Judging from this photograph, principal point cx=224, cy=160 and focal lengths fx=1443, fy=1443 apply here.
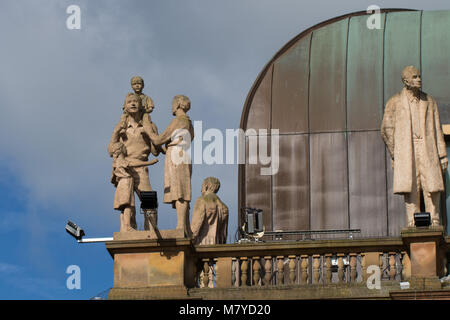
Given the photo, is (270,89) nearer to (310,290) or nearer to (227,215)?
(227,215)

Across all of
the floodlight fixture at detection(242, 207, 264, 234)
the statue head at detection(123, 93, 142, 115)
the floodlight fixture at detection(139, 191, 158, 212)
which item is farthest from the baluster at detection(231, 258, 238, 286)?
the statue head at detection(123, 93, 142, 115)

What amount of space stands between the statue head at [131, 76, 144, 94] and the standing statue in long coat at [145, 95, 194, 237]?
1030 mm

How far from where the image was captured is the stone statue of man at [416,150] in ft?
100

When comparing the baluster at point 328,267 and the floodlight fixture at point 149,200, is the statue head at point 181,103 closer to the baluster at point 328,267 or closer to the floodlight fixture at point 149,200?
the floodlight fixture at point 149,200

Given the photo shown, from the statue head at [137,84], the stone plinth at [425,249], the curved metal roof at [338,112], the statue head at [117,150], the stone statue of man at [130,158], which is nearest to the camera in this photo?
the stone plinth at [425,249]

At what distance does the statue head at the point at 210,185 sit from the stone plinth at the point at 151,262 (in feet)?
9.76

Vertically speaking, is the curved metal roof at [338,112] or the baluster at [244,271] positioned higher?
the curved metal roof at [338,112]

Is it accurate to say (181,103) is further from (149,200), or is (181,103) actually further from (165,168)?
(149,200)

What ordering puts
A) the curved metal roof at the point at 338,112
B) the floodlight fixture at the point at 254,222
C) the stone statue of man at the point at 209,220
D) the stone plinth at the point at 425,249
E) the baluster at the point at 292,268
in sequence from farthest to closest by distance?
the curved metal roof at the point at 338,112 → the floodlight fixture at the point at 254,222 → the stone statue of man at the point at 209,220 → the baluster at the point at 292,268 → the stone plinth at the point at 425,249

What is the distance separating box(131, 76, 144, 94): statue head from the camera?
106 feet

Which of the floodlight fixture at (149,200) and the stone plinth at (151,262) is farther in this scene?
the stone plinth at (151,262)

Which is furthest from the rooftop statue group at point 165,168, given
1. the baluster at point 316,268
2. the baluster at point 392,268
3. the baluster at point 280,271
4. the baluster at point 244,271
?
the baluster at point 392,268

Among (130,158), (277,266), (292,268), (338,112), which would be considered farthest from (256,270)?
(338,112)

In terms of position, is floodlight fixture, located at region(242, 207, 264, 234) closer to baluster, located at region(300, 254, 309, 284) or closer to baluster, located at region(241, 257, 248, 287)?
baluster, located at region(241, 257, 248, 287)
